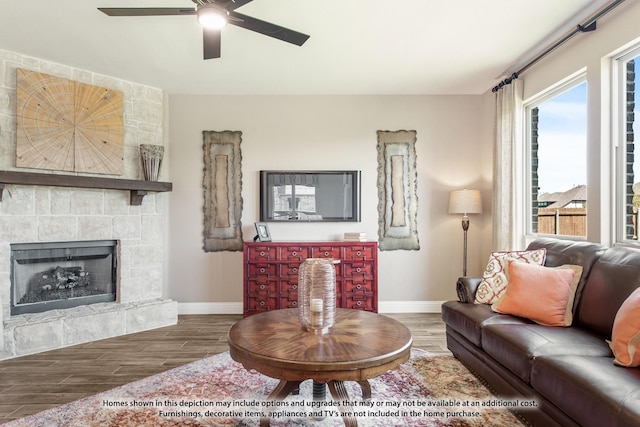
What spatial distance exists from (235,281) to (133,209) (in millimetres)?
1408

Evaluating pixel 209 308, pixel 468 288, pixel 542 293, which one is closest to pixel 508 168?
pixel 468 288

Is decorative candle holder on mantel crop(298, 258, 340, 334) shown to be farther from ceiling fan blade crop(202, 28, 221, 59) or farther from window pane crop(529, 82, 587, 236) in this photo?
window pane crop(529, 82, 587, 236)

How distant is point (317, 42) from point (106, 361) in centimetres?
316

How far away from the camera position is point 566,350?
1.80 m

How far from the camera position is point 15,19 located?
2691mm

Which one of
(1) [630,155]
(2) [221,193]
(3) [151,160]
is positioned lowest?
(2) [221,193]

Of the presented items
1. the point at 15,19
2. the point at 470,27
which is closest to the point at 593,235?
the point at 470,27

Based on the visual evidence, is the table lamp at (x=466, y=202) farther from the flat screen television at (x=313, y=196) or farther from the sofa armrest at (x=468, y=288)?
the sofa armrest at (x=468, y=288)

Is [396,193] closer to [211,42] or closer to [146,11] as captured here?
[211,42]

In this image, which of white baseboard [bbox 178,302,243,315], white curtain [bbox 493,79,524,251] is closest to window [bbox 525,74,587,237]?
white curtain [bbox 493,79,524,251]

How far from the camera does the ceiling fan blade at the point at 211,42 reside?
90.2 inches

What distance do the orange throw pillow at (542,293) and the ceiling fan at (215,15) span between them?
7.03 ft

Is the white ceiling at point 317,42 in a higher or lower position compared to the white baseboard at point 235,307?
higher

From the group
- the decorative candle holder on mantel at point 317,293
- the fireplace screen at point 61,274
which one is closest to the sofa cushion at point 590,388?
the decorative candle holder on mantel at point 317,293
